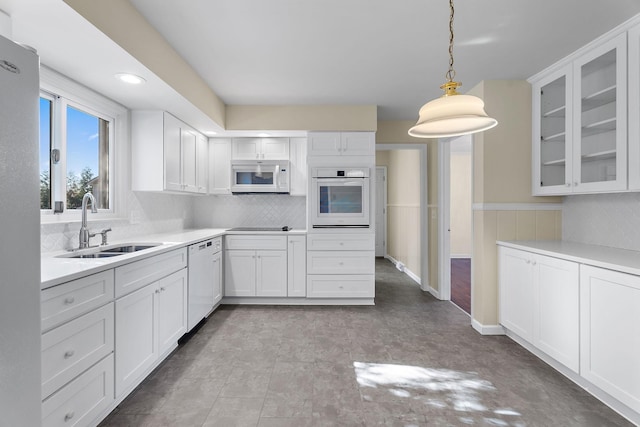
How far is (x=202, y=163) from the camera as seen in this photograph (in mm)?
3977

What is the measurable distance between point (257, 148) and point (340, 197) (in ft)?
4.26

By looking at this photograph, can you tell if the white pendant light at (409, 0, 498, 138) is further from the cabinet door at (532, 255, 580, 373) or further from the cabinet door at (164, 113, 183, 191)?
the cabinet door at (164, 113, 183, 191)

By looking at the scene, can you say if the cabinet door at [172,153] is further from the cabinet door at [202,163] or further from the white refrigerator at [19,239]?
the white refrigerator at [19,239]

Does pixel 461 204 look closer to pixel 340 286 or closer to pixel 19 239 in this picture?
pixel 340 286

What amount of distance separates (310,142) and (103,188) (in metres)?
2.20

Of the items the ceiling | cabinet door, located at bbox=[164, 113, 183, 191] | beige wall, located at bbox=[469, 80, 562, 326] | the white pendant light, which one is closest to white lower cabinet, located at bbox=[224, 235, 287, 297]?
cabinet door, located at bbox=[164, 113, 183, 191]

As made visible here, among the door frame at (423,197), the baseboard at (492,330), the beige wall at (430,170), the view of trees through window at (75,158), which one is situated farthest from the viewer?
the door frame at (423,197)

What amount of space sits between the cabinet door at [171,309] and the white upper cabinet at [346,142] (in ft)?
6.99

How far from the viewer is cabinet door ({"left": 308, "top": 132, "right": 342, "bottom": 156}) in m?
3.84

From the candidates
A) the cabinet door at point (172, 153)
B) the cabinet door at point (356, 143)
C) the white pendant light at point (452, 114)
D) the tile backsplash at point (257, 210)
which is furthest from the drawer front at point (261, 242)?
the white pendant light at point (452, 114)

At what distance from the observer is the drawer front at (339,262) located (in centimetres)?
383

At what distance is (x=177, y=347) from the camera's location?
2.73 meters

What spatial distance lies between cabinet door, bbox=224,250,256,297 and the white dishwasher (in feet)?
0.44

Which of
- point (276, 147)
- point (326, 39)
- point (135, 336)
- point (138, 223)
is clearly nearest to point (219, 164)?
point (276, 147)
